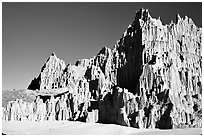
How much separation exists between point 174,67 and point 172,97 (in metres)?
11.0

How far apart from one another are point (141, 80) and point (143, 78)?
757mm

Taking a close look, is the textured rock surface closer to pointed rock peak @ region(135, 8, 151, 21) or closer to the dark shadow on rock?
pointed rock peak @ region(135, 8, 151, 21)

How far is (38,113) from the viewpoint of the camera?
55.6m

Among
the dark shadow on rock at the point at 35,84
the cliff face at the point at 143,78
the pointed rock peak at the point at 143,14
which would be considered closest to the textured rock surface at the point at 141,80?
the cliff face at the point at 143,78

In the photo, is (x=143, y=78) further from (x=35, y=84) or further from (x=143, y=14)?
(x=35, y=84)

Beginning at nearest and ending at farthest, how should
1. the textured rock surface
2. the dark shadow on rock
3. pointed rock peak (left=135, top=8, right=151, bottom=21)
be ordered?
1. the textured rock surface
2. pointed rock peak (left=135, top=8, right=151, bottom=21)
3. the dark shadow on rock

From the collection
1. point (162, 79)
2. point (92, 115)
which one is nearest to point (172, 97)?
point (162, 79)

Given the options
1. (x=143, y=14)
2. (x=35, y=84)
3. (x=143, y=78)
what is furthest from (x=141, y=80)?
(x=35, y=84)

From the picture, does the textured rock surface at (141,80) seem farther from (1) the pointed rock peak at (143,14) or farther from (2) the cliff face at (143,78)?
(1) the pointed rock peak at (143,14)

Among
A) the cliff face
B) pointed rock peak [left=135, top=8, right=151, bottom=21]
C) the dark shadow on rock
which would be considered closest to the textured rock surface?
the cliff face

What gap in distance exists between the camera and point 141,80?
57.1 metres

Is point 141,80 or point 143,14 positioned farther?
point 143,14

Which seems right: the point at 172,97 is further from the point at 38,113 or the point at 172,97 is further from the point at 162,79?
the point at 38,113

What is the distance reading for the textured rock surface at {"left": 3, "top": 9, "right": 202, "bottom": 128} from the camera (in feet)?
159
